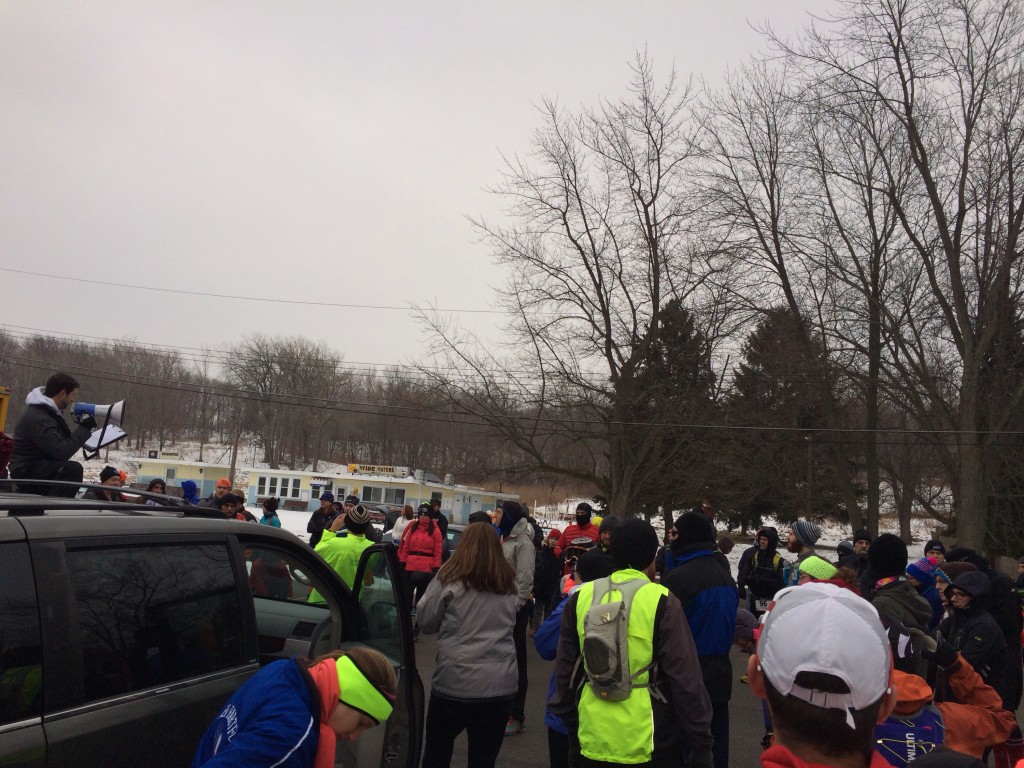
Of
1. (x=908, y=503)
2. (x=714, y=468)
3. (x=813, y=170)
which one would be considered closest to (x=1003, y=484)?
(x=908, y=503)

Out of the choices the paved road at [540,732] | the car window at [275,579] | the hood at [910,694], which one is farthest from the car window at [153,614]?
the paved road at [540,732]

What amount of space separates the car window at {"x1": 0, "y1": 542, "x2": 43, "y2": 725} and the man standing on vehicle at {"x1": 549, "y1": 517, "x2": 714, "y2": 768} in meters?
2.18

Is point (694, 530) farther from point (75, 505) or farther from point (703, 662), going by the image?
point (75, 505)

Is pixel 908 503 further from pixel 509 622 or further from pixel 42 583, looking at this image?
pixel 42 583

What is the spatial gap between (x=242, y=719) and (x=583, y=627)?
5.73ft

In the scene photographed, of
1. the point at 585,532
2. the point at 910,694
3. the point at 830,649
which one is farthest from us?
the point at 585,532

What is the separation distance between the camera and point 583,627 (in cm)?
363

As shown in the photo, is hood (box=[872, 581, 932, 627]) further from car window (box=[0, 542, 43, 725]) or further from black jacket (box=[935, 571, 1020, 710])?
car window (box=[0, 542, 43, 725])

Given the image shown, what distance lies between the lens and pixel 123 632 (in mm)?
2738

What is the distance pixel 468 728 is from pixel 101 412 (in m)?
3.91

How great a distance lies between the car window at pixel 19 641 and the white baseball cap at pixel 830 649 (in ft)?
7.10

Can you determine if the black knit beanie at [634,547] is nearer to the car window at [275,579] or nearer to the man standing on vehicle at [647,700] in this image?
the man standing on vehicle at [647,700]

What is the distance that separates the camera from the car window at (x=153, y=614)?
262 cm

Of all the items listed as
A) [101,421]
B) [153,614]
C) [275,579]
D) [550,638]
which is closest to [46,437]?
[101,421]
